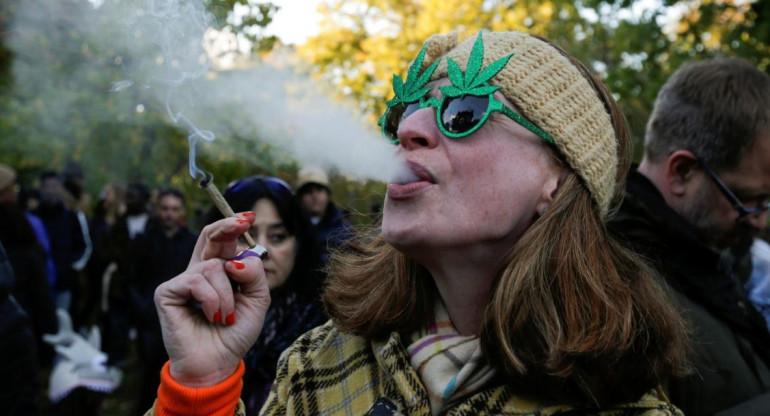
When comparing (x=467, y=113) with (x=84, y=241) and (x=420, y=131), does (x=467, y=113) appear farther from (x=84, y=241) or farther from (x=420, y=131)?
(x=84, y=241)

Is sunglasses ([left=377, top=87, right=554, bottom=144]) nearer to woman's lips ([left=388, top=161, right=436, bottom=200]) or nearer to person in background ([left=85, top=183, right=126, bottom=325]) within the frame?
woman's lips ([left=388, top=161, right=436, bottom=200])

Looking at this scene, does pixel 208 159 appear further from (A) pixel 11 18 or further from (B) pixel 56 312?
(B) pixel 56 312

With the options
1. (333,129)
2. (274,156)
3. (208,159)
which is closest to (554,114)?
(333,129)

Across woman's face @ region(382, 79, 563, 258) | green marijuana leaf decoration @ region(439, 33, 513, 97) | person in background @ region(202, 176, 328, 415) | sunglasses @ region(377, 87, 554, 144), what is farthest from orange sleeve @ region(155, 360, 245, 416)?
person in background @ region(202, 176, 328, 415)

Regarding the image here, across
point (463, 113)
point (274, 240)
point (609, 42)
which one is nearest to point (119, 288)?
point (274, 240)

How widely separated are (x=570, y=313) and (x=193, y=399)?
1019 mm

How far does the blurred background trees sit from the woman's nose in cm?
70

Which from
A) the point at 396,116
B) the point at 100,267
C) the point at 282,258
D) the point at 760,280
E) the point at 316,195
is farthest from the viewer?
the point at 100,267

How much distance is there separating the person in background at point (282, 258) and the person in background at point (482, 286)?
1102 mm

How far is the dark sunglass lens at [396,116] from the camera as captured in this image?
6.43 feet

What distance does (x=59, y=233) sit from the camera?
299 inches

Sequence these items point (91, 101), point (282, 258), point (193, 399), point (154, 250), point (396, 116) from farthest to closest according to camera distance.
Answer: point (154, 250)
point (91, 101)
point (282, 258)
point (396, 116)
point (193, 399)

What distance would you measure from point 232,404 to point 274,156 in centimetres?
261

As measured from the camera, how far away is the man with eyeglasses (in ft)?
6.95
